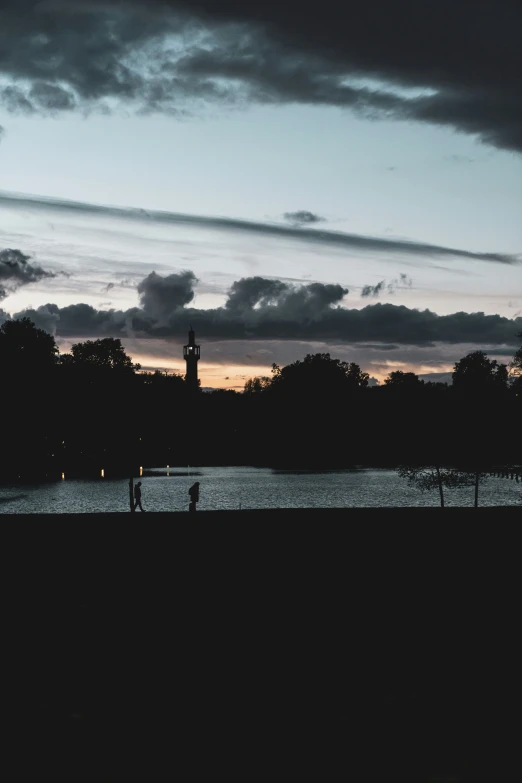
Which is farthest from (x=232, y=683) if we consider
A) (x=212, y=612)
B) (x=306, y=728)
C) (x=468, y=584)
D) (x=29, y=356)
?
(x=29, y=356)

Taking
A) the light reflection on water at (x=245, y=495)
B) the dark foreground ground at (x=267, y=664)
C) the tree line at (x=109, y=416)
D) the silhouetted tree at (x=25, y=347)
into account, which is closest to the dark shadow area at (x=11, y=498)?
the light reflection on water at (x=245, y=495)

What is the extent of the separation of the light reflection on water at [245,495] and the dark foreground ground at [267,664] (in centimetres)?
5361

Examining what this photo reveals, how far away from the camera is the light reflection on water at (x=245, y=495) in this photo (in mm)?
79062

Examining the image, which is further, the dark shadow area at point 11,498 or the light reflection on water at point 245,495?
the dark shadow area at point 11,498

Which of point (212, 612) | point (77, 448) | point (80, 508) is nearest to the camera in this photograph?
point (212, 612)

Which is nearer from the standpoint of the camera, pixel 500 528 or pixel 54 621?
pixel 54 621

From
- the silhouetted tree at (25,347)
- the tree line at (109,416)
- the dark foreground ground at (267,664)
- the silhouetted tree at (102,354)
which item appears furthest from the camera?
the silhouetted tree at (102,354)

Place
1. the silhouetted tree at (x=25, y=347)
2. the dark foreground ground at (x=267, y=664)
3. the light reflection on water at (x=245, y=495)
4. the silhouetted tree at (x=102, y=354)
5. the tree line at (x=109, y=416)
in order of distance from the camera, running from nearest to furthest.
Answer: the dark foreground ground at (x=267, y=664), the light reflection on water at (x=245, y=495), the tree line at (x=109, y=416), the silhouetted tree at (x=25, y=347), the silhouetted tree at (x=102, y=354)

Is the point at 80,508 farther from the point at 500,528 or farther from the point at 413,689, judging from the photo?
the point at 413,689

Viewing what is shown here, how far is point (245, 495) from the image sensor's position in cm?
→ 9350

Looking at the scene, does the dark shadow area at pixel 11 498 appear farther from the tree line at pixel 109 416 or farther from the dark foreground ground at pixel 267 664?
the dark foreground ground at pixel 267 664

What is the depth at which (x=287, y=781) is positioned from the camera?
6102 millimetres

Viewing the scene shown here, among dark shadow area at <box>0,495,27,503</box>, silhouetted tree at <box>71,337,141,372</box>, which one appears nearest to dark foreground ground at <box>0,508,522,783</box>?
dark shadow area at <box>0,495,27,503</box>

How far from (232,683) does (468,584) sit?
26.3 feet
